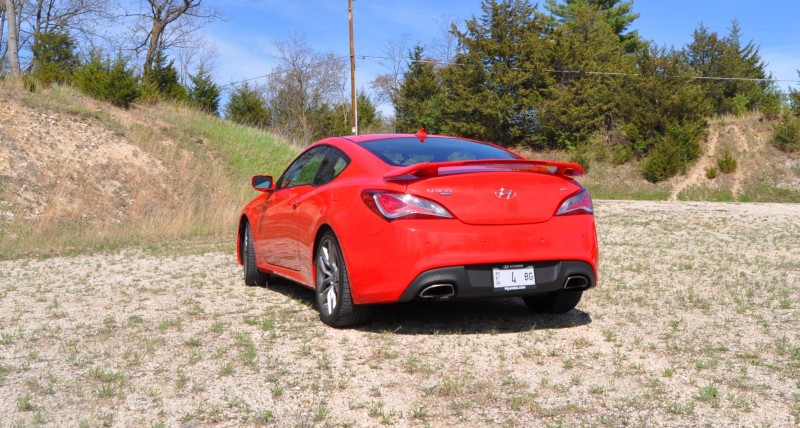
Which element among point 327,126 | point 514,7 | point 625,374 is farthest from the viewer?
point 327,126

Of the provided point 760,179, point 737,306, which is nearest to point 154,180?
point 737,306

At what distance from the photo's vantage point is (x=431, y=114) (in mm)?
50656

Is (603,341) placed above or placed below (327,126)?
below

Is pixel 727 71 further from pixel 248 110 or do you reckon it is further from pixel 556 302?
pixel 556 302

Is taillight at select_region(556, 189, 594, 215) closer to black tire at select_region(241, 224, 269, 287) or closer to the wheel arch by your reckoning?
black tire at select_region(241, 224, 269, 287)

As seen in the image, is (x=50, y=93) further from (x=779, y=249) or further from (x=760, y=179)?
(x=760, y=179)

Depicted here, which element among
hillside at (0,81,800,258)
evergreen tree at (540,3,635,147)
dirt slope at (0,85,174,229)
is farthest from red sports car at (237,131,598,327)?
evergreen tree at (540,3,635,147)

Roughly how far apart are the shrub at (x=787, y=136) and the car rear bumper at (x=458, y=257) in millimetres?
35166

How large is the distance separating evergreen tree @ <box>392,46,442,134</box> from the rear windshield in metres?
44.8

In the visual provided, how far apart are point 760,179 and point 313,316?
33.8m

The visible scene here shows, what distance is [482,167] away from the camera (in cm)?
585

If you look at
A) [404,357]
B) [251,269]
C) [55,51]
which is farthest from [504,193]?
[55,51]

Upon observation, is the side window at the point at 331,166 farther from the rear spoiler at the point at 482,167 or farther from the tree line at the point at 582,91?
the tree line at the point at 582,91

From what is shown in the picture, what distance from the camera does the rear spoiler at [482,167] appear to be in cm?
551
